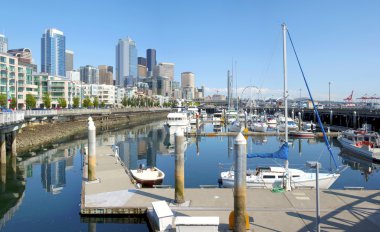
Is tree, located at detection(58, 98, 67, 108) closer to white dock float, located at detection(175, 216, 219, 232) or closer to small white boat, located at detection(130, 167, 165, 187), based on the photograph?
small white boat, located at detection(130, 167, 165, 187)

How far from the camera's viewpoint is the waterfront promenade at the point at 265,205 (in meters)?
19.2

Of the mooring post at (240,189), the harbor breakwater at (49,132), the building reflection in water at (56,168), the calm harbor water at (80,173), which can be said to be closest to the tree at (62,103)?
the harbor breakwater at (49,132)

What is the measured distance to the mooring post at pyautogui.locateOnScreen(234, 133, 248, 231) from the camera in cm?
1787

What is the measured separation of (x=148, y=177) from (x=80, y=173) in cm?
1328

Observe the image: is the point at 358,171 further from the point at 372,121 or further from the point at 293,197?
the point at 372,121

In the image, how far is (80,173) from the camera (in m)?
44.4

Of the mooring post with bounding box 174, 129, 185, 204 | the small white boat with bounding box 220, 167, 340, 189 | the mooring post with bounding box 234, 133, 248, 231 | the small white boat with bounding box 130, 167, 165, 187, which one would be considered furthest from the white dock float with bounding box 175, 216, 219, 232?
the small white boat with bounding box 130, 167, 165, 187

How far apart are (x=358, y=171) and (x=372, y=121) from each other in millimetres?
63032

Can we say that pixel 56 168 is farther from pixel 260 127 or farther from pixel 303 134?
pixel 260 127

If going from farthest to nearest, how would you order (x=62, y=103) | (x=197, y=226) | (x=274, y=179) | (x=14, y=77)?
1. (x=62, y=103)
2. (x=14, y=77)
3. (x=274, y=179)
4. (x=197, y=226)

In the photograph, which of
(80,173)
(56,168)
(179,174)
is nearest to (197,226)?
(179,174)

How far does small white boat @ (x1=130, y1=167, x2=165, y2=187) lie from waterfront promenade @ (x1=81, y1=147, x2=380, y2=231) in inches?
203

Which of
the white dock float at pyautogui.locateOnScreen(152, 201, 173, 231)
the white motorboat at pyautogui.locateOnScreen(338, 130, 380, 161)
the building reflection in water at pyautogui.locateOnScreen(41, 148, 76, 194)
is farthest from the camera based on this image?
the white motorboat at pyautogui.locateOnScreen(338, 130, 380, 161)

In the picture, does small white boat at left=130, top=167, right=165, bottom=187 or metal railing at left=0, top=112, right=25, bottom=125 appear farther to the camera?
metal railing at left=0, top=112, right=25, bottom=125
